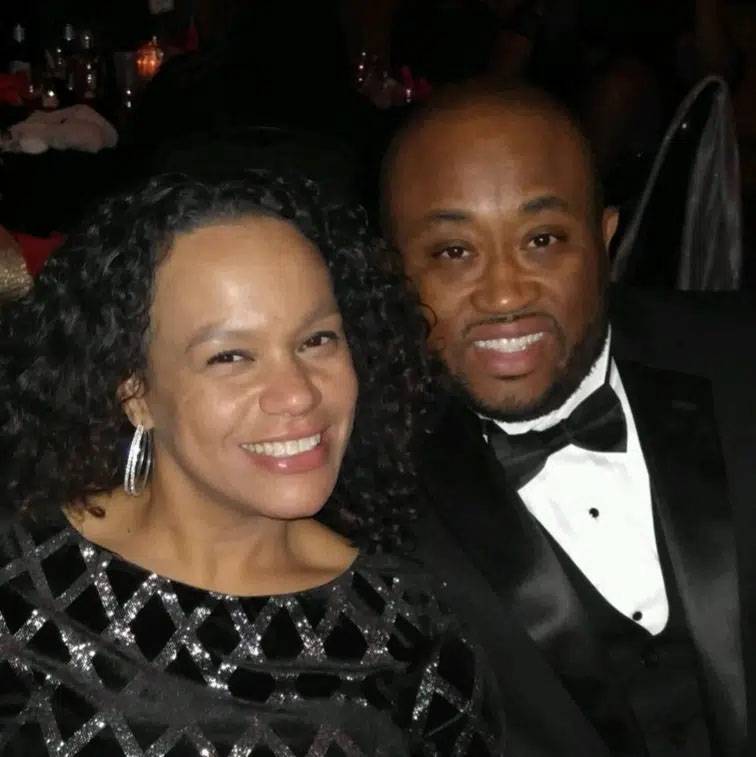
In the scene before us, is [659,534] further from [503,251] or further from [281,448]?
[281,448]

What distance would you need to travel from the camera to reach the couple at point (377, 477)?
1471mm

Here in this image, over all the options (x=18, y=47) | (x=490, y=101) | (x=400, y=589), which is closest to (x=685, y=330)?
(x=490, y=101)

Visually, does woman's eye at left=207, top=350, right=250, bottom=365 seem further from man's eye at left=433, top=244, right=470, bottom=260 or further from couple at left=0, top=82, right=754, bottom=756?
man's eye at left=433, top=244, right=470, bottom=260

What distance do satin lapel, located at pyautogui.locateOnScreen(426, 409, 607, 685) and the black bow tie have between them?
0.05 meters

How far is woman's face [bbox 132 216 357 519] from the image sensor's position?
56.8 inches

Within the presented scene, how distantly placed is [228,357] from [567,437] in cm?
67

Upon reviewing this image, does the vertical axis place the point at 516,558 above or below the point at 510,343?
below

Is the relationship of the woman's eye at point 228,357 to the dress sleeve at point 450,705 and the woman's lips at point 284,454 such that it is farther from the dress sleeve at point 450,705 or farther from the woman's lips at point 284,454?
the dress sleeve at point 450,705

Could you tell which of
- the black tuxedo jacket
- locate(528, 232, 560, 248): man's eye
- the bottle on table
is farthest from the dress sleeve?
the bottle on table

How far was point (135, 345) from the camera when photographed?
1.52 meters

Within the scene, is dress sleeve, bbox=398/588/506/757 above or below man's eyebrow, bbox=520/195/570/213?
below

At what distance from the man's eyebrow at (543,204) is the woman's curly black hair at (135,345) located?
216 millimetres

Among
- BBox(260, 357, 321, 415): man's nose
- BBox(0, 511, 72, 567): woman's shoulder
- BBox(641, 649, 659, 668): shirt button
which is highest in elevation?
BBox(260, 357, 321, 415): man's nose

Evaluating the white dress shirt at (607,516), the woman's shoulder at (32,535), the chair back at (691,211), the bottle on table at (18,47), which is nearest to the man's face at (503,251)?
the white dress shirt at (607,516)
